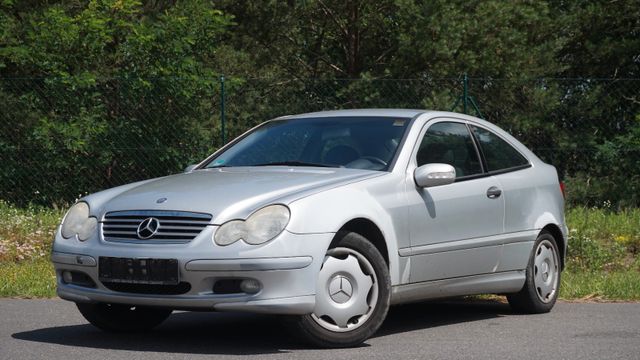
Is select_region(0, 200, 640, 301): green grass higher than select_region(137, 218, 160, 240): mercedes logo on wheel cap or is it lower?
lower

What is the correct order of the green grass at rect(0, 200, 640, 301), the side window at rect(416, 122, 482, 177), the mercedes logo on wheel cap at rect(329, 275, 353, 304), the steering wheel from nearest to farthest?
the mercedes logo on wheel cap at rect(329, 275, 353, 304)
the steering wheel
the side window at rect(416, 122, 482, 177)
the green grass at rect(0, 200, 640, 301)

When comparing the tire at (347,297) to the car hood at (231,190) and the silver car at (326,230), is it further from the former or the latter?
the car hood at (231,190)

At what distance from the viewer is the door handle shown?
908 cm

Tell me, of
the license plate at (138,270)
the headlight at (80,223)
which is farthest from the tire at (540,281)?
the headlight at (80,223)

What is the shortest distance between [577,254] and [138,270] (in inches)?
258

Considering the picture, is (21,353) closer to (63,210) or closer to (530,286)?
(530,286)

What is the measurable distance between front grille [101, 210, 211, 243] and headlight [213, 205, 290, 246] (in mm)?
132

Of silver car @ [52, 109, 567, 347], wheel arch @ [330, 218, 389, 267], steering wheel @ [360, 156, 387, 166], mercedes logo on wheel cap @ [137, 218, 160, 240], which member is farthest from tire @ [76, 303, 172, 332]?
steering wheel @ [360, 156, 387, 166]

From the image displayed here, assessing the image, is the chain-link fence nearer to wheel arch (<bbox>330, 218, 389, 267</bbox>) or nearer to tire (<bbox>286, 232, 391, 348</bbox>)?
wheel arch (<bbox>330, 218, 389, 267</bbox>)

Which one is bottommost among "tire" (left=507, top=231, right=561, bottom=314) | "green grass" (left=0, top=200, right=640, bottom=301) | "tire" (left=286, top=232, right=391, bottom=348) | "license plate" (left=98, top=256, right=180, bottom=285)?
"green grass" (left=0, top=200, right=640, bottom=301)

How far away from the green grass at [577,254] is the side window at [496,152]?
1584 mm

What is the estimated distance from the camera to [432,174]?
8.34 m

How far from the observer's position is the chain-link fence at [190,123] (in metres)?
16.3

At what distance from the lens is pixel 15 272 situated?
486 inches
